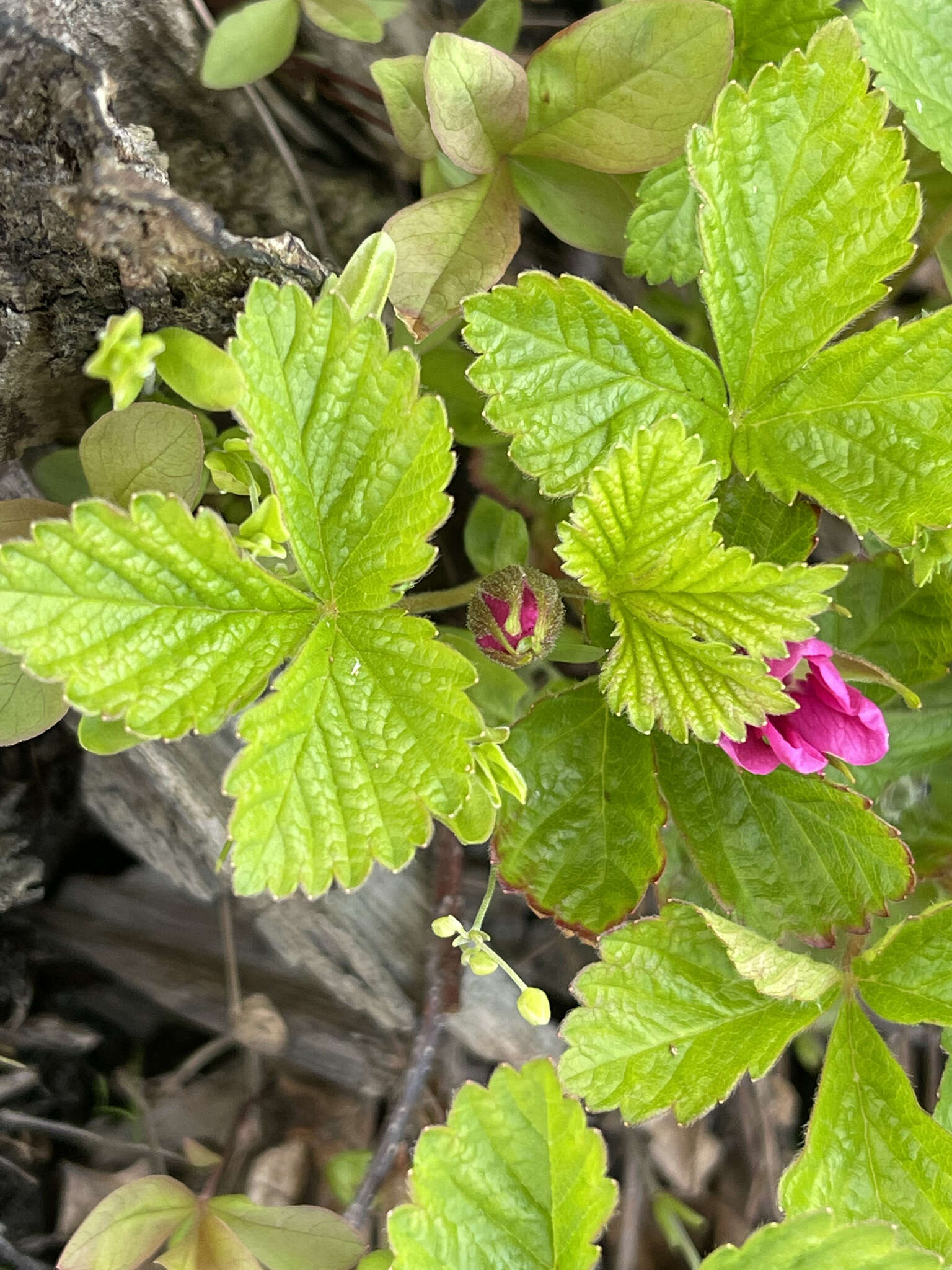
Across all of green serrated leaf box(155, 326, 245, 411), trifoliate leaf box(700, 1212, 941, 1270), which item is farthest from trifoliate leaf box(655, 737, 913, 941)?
green serrated leaf box(155, 326, 245, 411)

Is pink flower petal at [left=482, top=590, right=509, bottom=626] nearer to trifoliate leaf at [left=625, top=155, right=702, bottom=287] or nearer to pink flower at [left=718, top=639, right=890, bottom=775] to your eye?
pink flower at [left=718, top=639, right=890, bottom=775]

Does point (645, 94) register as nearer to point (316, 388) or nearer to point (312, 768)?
point (316, 388)

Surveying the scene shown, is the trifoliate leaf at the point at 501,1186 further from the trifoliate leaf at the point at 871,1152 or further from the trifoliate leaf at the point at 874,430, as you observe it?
the trifoliate leaf at the point at 874,430

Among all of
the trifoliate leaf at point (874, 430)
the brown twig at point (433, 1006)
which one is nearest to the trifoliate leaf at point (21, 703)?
the brown twig at point (433, 1006)

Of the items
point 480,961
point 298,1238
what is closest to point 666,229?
point 480,961

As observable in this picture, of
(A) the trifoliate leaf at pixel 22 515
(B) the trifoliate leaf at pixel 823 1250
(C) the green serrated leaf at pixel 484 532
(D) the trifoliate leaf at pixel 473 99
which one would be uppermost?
(D) the trifoliate leaf at pixel 473 99

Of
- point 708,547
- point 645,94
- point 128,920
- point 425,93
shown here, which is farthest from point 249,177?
point 128,920

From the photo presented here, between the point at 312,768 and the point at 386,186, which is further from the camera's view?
the point at 386,186
